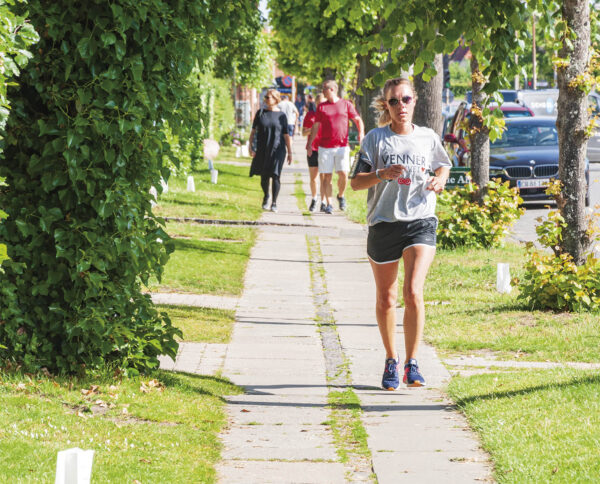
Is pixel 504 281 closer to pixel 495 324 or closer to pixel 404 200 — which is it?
pixel 495 324

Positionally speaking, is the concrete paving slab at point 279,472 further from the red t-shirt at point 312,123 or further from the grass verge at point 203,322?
the red t-shirt at point 312,123

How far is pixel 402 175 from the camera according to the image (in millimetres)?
6641

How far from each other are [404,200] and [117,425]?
7.48 feet

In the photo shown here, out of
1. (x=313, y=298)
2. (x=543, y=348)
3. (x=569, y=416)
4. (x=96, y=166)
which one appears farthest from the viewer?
(x=313, y=298)

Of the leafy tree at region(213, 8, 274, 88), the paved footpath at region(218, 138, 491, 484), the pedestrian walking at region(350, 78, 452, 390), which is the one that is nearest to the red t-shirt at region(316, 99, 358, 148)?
the paved footpath at region(218, 138, 491, 484)

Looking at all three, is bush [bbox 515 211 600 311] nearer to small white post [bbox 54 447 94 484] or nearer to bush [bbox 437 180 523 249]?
bush [bbox 437 180 523 249]

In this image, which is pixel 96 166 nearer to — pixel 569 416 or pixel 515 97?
pixel 569 416

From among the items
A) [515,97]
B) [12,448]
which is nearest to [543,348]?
[12,448]

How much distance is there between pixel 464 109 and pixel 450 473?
1830 cm

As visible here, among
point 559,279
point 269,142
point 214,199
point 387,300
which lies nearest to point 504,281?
point 559,279

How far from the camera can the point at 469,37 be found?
23.9 ft

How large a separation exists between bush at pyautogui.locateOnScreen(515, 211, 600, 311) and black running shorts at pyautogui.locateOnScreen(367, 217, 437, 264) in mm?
2738

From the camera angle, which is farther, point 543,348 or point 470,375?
point 543,348

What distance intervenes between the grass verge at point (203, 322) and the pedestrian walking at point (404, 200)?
1.91 meters
